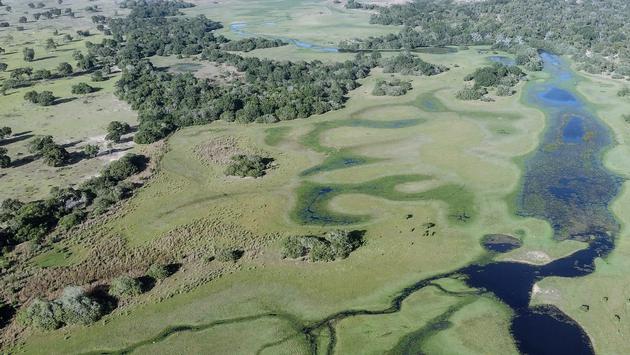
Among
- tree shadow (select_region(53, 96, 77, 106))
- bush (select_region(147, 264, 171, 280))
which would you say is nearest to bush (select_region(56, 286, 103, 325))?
bush (select_region(147, 264, 171, 280))

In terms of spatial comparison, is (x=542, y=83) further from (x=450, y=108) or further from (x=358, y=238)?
(x=358, y=238)

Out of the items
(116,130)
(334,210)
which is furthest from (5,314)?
(116,130)

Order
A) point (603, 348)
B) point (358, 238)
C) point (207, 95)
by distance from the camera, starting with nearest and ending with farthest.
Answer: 1. point (603, 348)
2. point (358, 238)
3. point (207, 95)

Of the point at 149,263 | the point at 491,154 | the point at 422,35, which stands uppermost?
the point at 422,35

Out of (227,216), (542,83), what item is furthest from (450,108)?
(227,216)

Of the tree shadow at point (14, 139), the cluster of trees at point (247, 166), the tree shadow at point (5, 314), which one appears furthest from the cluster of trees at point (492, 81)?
the tree shadow at point (5, 314)

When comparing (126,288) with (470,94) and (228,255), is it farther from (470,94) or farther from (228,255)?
(470,94)

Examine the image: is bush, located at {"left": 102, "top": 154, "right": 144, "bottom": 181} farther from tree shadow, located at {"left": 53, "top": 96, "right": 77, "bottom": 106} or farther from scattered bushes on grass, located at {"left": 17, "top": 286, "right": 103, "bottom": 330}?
tree shadow, located at {"left": 53, "top": 96, "right": 77, "bottom": 106}
